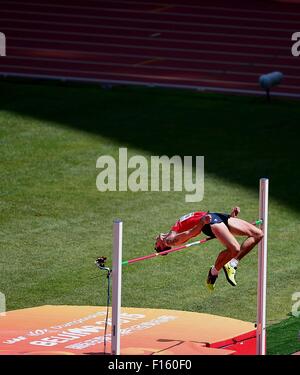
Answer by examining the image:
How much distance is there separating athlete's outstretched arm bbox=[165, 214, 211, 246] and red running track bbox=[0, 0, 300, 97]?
9.92 m

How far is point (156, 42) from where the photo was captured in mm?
22188

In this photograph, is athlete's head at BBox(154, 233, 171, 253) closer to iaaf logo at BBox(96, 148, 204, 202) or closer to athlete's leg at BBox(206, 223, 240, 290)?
athlete's leg at BBox(206, 223, 240, 290)

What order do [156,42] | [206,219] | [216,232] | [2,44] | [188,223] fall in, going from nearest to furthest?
[206,219]
[216,232]
[188,223]
[2,44]
[156,42]

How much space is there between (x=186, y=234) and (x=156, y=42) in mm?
12708

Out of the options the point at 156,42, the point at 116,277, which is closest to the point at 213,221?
the point at 116,277

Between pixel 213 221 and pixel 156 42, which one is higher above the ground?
pixel 156 42

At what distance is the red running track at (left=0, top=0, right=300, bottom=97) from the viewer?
20.4 m

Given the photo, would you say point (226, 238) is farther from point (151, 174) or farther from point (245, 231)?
point (151, 174)

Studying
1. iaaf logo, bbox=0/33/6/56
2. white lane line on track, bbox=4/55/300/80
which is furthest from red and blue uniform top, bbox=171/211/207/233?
iaaf logo, bbox=0/33/6/56

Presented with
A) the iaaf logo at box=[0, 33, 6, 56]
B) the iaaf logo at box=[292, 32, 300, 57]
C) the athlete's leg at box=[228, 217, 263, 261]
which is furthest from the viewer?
the iaaf logo at box=[0, 33, 6, 56]

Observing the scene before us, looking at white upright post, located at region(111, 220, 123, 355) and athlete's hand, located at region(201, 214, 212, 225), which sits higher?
athlete's hand, located at region(201, 214, 212, 225)

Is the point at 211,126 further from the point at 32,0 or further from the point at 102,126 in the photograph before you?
the point at 32,0

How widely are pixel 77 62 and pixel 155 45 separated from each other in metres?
1.70

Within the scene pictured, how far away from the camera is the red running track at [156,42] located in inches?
805
